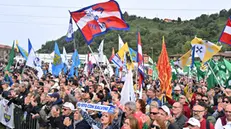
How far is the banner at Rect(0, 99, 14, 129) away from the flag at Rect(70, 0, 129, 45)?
3480 millimetres

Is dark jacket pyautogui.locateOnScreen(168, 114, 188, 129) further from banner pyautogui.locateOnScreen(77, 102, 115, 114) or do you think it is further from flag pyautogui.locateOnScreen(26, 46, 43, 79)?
flag pyautogui.locateOnScreen(26, 46, 43, 79)

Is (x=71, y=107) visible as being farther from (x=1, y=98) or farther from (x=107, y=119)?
(x=1, y=98)

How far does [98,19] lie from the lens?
387 inches

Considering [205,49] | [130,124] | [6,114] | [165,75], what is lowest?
[6,114]

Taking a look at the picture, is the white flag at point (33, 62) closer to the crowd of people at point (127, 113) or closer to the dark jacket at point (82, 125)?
the crowd of people at point (127, 113)

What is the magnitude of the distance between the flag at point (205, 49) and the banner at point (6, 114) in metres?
7.20

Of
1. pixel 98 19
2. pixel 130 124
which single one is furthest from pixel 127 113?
pixel 98 19

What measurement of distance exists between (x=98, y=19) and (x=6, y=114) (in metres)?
4.70

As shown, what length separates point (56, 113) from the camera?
7.31m

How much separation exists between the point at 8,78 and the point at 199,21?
128 metres

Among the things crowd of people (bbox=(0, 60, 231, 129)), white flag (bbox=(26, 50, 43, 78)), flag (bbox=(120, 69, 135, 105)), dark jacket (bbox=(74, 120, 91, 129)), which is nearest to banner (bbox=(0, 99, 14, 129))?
crowd of people (bbox=(0, 60, 231, 129))

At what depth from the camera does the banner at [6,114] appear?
37.3ft

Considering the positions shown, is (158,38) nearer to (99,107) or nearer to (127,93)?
(127,93)

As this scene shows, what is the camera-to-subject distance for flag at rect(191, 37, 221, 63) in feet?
45.4
